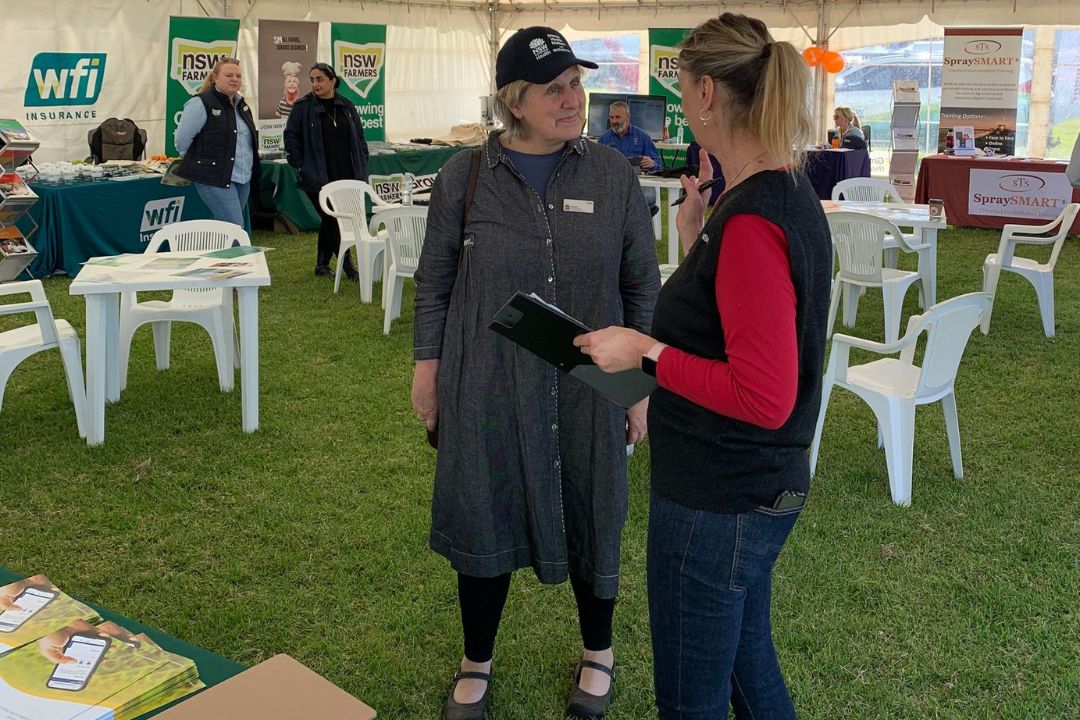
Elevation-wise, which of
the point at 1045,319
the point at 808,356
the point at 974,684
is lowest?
the point at 974,684

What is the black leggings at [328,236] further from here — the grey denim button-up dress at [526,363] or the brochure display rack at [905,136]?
the brochure display rack at [905,136]

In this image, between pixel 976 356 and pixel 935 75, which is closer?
pixel 976 356

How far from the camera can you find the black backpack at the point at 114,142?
9812mm

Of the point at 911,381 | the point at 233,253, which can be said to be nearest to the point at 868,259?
the point at 911,381

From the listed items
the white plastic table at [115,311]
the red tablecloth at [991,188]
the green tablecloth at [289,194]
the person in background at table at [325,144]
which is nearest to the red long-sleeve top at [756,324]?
the white plastic table at [115,311]

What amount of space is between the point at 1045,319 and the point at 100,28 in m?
9.03

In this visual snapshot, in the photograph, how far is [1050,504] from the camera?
148 inches

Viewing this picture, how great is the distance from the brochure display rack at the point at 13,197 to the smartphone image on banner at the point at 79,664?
19.2 ft

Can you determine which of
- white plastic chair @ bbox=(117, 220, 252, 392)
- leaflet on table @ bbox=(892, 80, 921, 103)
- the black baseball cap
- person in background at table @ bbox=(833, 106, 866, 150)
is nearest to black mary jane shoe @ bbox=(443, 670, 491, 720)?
the black baseball cap

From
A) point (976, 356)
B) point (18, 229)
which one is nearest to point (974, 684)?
point (976, 356)

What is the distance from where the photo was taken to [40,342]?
4.33 meters

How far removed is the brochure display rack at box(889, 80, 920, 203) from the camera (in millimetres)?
12039

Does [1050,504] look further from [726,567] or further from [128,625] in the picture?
[128,625]

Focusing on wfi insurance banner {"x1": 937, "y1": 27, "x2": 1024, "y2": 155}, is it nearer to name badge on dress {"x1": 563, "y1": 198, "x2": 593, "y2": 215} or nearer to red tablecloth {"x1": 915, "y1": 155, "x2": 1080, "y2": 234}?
red tablecloth {"x1": 915, "y1": 155, "x2": 1080, "y2": 234}
